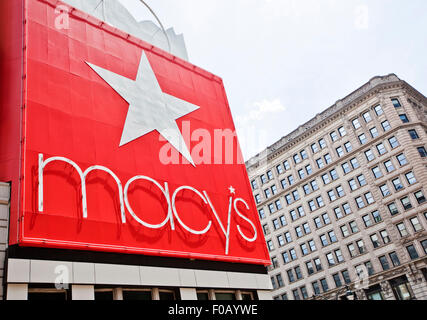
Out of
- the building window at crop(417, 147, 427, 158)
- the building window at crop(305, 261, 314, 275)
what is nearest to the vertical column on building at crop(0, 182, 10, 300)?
the building window at crop(417, 147, 427, 158)

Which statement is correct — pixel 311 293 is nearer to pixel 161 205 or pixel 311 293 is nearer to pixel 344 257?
pixel 344 257

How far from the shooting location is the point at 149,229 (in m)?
15.3

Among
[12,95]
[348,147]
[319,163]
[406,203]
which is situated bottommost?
[12,95]

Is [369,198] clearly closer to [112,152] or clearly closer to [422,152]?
[422,152]

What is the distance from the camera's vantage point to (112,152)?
52.3 feet

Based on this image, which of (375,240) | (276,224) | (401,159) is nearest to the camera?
(401,159)

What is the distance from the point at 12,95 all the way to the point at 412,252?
2036 inches

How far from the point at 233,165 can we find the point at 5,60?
11.9 metres

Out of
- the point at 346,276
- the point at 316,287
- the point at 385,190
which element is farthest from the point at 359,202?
the point at 316,287

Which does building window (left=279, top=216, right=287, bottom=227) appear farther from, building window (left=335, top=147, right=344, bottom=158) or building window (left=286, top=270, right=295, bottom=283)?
building window (left=335, top=147, right=344, bottom=158)

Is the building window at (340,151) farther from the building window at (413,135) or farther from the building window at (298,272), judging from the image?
the building window at (298,272)

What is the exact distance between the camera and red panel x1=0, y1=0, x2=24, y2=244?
42.5ft
